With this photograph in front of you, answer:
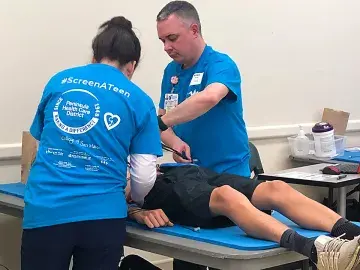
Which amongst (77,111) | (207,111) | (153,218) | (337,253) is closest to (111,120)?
(77,111)

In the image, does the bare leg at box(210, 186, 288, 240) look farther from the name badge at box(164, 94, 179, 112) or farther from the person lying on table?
the name badge at box(164, 94, 179, 112)

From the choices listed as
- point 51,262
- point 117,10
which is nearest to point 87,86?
point 51,262

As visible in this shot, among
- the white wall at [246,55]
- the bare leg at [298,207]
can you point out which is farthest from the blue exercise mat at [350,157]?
the bare leg at [298,207]

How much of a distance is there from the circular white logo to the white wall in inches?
46.1

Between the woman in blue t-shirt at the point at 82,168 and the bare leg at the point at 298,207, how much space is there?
479 millimetres

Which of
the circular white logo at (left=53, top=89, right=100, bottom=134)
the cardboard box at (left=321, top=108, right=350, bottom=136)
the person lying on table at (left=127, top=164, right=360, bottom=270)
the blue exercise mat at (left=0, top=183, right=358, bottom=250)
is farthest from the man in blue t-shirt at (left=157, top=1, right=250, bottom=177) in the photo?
the cardboard box at (left=321, top=108, right=350, bottom=136)

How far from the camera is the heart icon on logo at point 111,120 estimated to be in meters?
2.03

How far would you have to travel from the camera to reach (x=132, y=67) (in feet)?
7.20

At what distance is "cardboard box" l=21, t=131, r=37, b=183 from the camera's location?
2.96 m

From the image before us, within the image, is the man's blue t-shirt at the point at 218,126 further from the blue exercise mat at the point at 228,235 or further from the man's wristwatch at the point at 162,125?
the blue exercise mat at the point at 228,235

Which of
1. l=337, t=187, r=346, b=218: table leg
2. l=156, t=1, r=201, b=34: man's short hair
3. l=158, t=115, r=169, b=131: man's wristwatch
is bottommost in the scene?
l=337, t=187, r=346, b=218: table leg

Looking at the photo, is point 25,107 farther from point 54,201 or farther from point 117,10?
point 54,201

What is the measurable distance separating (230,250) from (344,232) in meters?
0.37

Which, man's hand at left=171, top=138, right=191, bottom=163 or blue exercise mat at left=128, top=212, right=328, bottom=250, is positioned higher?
man's hand at left=171, top=138, right=191, bottom=163
